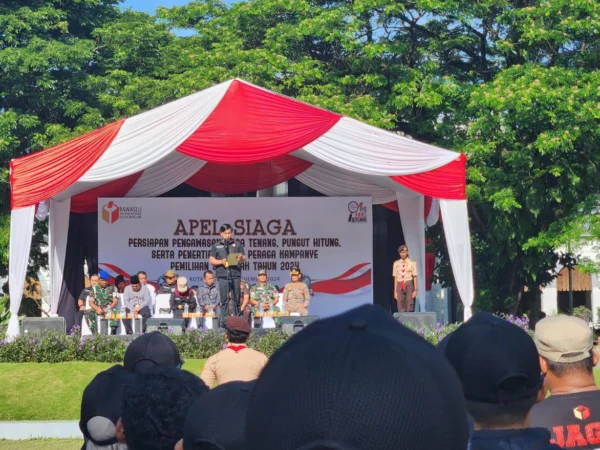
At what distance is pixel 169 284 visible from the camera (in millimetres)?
17172

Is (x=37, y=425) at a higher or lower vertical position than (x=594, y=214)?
lower

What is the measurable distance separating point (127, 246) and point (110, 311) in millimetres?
2147

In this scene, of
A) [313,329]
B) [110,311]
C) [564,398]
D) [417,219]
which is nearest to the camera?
[313,329]

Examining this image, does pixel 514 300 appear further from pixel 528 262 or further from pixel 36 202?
pixel 36 202

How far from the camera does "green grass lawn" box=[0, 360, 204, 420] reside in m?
10.4

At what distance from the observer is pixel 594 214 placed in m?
19.0

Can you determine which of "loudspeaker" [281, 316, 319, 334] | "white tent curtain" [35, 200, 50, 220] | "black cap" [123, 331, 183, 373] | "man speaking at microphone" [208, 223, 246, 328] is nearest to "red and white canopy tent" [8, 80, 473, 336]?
"man speaking at microphone" [208, 223, 246, 328]

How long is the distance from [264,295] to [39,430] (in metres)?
7.71

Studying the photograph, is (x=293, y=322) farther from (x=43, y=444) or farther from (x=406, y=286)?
(x=43, y=444)

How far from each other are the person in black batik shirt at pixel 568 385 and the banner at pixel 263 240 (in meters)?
15.2

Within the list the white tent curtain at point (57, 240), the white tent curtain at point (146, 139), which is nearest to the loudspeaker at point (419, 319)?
the white tent curtain at point (146, 139)

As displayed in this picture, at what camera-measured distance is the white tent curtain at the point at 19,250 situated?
14031 millimetres

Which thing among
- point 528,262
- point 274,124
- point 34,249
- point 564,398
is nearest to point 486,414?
point 564,398

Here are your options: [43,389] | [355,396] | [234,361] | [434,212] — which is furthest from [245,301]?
[355,396]
